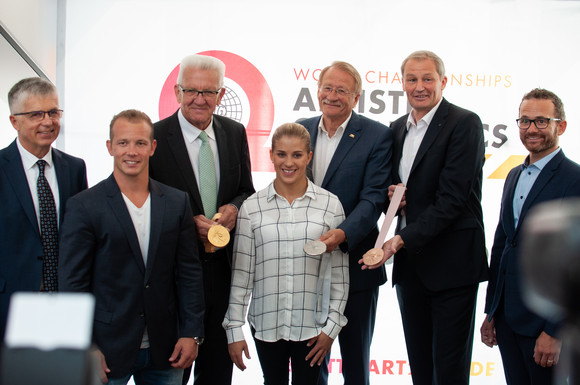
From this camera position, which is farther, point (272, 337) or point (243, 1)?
point (243, 1)

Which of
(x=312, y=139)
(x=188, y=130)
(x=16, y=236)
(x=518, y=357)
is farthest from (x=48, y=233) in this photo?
(x=518, y=357)

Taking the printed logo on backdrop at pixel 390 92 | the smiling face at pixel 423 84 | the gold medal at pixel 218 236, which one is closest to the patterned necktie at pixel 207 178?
the gold medal at pixel 218 236

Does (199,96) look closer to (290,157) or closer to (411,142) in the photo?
(290,157)

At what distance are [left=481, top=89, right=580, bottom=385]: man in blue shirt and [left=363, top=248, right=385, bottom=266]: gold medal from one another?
2.37 feet

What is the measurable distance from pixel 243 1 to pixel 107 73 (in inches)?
51.5

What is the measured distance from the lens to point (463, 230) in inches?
119

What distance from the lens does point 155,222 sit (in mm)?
2414

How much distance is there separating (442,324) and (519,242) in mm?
594

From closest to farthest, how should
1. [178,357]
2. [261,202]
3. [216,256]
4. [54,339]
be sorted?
1. [54,339]
2. [178,357]
3. [261,202]
4. [216,256]

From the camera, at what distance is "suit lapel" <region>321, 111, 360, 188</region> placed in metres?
3.05

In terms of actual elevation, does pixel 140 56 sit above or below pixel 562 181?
above

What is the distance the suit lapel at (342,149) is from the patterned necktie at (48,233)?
138 centimetres

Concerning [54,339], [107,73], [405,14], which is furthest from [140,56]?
[54,339]

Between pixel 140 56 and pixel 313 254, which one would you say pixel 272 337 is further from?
pixel 140 56
